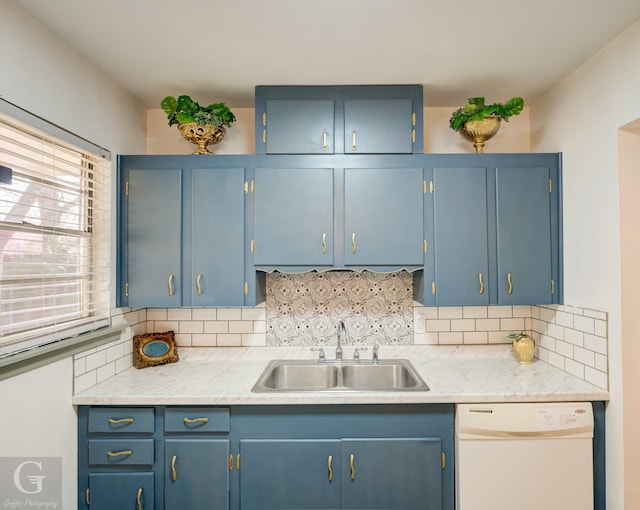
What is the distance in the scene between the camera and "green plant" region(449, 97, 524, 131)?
2.14 metres

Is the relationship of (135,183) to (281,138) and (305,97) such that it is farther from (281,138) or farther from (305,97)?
(305,97)

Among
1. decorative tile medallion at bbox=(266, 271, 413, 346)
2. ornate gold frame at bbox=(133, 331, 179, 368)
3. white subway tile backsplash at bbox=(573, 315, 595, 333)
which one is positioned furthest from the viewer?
decorative tile medallion at bbox=(266, 271, 413, 346)

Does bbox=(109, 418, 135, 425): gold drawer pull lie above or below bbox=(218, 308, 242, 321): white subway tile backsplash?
below

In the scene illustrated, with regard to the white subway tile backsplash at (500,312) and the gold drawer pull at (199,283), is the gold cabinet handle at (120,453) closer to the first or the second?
the gold drawer pull at (199,283)

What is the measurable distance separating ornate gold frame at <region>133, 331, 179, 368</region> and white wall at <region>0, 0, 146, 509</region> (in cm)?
47

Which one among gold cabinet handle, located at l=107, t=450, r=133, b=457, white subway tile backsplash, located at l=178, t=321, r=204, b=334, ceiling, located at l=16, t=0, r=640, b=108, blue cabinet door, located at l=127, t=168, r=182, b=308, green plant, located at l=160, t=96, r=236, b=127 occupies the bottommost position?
gold cabinet handle, located at l=107, t=450, r=133, b=457

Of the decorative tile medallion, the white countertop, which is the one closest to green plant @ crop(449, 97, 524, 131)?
the decorative tile medallion

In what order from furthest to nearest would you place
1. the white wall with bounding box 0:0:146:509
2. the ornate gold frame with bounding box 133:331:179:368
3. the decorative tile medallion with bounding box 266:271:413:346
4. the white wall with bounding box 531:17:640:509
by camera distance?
the decorative tile medallion with bounding box 266:271:413:346 < the ornate gold frame with bounding box 133:331:179:368 < the white wall with bounding box 531:17:640:509 < the white wall with bounding box 0:0:146:509

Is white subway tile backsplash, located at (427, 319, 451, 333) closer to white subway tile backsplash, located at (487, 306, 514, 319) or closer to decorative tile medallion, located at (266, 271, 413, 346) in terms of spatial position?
decorative tile medallion, located at (266, 271, 413, 346)

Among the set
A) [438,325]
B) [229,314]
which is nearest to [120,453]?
[229,314]

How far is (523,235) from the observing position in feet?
7.03

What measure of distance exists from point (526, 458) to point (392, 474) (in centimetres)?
62

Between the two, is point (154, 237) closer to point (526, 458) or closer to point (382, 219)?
point (382, 219)

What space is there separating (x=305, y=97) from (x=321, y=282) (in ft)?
3.64
